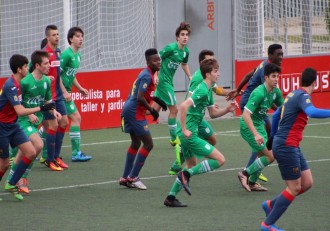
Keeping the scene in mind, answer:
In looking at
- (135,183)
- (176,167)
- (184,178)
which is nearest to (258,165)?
(184,178)

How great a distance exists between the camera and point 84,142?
61.0ft

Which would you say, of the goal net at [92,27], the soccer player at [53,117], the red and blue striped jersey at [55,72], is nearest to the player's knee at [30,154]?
the soccer player at [53,117]

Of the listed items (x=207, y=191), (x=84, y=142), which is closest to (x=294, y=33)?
(x=84, y=142)

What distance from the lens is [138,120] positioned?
1347 cm

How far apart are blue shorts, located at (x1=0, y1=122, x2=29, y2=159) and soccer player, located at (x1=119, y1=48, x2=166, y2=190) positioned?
1586 mm

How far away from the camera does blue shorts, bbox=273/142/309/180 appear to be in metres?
10.4

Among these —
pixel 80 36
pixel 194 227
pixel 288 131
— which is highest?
pixel 80 36

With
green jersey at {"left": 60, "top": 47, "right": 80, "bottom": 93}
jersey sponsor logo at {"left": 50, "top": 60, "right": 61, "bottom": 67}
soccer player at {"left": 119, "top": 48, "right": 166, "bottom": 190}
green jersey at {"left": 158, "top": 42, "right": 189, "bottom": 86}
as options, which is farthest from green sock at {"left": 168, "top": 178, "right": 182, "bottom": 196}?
green jersey at {"left": 158, "top": 42, "right": 189, "bottom": 86}

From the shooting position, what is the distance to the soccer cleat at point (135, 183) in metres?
13.4

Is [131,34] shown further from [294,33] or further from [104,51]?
[294,33]

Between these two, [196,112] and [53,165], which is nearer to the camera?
[196,112]

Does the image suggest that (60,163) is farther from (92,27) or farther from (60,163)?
(92,27)

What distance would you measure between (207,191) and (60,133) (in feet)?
11.3

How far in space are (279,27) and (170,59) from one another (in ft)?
27.0
